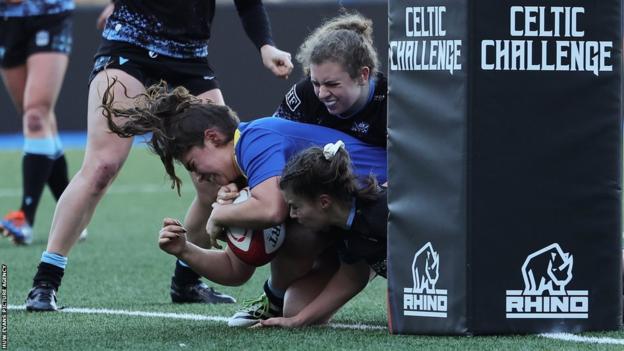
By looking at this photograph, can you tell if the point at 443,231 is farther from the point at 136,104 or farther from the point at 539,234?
the point at 136,104

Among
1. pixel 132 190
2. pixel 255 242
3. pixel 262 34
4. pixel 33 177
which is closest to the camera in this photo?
pixel 255 242

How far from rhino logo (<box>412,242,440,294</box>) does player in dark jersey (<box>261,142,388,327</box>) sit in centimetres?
23

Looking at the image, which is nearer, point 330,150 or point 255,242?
point 330,150

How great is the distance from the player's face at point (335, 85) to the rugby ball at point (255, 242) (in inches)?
16.5

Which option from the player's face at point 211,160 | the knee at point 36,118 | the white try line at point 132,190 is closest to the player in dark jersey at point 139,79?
the player's face at point 211,160

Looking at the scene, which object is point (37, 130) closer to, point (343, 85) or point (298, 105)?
point (298, 105)

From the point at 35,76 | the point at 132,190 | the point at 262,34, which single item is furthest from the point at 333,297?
the point at 132,190

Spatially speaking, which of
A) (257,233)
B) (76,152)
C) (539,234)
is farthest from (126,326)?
(76,152)

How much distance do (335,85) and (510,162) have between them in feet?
2.41

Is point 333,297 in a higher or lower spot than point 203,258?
lower

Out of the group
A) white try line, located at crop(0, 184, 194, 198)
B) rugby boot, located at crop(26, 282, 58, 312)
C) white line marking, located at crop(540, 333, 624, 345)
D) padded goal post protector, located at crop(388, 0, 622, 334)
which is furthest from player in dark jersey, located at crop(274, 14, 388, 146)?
white try line, located at crop(0, 184, 194, 198)

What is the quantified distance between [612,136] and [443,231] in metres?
0.57

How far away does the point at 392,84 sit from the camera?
3.73 m

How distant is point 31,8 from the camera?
23.5 ft
